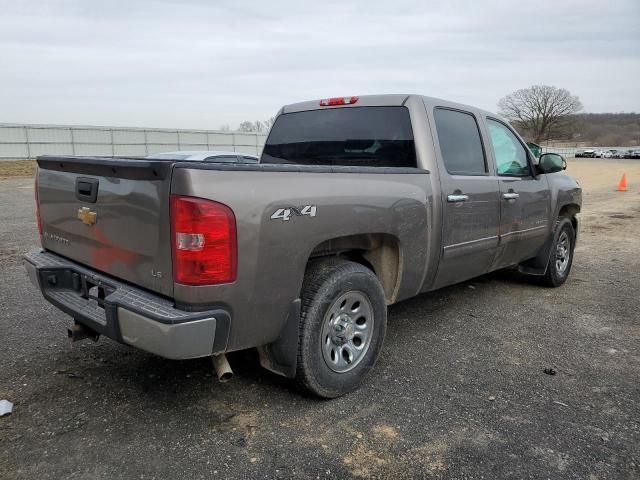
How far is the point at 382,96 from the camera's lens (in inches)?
160

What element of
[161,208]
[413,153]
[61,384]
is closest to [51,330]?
[61,384]

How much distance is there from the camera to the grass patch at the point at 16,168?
23.5 meters

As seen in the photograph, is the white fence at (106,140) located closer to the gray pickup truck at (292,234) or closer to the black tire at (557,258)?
the black tire at (557,258)

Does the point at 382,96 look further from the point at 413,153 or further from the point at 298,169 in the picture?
the point at 298,169

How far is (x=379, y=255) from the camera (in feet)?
11.8

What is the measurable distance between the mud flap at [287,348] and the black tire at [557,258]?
3.83 meters

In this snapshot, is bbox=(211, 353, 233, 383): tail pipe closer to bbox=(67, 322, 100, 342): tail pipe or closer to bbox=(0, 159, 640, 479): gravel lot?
bbox=(0, 159, 640, 479): gravel lot

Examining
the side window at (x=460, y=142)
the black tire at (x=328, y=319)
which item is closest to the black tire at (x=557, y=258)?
the side window at (x=460, y=142)

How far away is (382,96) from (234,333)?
2322 millimetres

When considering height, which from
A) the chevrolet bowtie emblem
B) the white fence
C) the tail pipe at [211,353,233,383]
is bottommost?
the white fence

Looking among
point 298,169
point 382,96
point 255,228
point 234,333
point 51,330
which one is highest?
point 382,96

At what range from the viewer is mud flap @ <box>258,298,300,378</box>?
9.41 feet

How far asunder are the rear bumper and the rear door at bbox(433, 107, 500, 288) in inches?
80.3

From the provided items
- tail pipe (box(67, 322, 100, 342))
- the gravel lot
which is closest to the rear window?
the gravel lot
